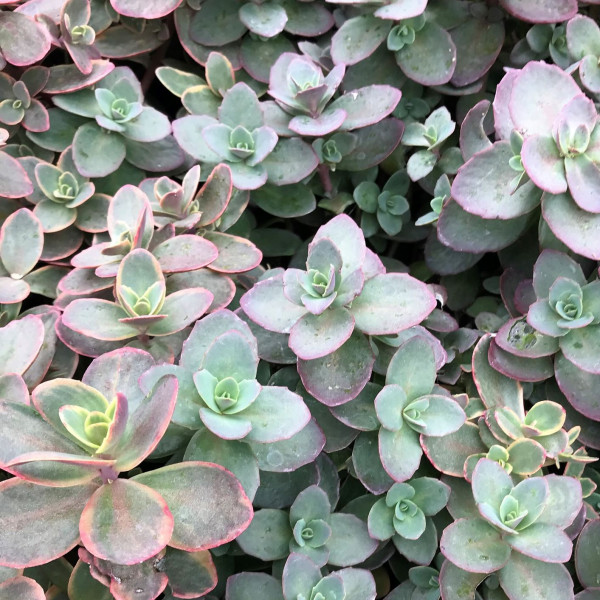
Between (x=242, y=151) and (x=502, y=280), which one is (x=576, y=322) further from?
(x=242, y=151)

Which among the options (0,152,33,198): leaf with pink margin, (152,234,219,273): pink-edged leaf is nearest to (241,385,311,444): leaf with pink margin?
(152,234,219,273): pink-edged leaf

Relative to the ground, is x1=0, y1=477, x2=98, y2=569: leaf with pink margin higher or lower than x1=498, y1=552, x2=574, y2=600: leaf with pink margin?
higher

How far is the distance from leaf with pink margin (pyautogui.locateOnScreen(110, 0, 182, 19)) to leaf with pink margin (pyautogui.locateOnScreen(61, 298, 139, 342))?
0.66 metres

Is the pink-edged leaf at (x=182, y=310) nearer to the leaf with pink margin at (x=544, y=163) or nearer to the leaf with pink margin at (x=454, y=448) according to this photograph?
the leaf with pink margin at (x=454, y=448)

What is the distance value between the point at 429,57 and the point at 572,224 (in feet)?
1.64

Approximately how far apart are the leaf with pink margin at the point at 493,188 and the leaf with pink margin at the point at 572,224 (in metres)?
Answer: 0.04

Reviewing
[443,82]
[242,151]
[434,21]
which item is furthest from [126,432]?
[434,21]

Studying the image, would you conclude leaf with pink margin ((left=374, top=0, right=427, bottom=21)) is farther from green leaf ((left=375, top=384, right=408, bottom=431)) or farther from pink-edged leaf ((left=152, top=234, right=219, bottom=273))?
green leaf ((left=375, top=384, right=408, bottom=431))

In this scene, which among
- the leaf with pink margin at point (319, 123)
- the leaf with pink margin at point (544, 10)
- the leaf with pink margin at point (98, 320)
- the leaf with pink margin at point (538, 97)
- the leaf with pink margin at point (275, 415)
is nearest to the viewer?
the leaf with pink margin at point (275, 415)

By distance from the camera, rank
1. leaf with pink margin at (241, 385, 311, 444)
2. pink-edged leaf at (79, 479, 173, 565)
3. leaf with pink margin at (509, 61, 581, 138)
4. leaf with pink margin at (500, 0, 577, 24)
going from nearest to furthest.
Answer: pink-edged leaf at (79, 479, 173, 565), leaf with pink margin at (241, 385, 311, 444), leaf with pink margin at (509, 61, 581, 138), leaf with pink margin at (500, 0, 577, 24)

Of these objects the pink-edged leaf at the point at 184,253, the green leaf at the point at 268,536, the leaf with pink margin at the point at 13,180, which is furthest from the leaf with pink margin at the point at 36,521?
the leaf with pink margin at the point at 13,180

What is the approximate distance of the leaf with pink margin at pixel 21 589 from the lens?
768 mm

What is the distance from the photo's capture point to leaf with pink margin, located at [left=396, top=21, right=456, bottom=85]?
127 cm

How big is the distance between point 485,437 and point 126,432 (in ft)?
1.70
